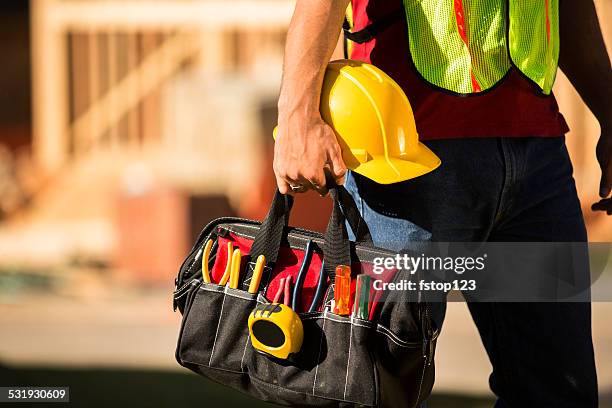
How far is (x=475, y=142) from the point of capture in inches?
91.5

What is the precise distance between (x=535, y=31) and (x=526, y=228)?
44 cm

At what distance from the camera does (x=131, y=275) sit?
9875 millimetres

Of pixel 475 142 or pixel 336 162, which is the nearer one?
pixel 336 162

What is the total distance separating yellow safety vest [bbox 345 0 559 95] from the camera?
2.30 meters

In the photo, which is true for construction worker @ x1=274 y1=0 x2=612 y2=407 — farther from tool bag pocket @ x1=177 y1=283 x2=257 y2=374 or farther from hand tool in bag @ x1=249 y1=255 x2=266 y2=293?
tool bag pocket @ x1=177 y1=283 x2=257 y2=374

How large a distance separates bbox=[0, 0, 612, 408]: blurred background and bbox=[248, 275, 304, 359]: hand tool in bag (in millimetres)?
3738

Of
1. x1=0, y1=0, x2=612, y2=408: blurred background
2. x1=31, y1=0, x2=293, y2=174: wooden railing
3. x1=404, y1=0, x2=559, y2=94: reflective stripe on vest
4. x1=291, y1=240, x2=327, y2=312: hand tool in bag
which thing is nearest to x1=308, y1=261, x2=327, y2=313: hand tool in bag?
x1=291, y1=240, x2=327, y2=312: hand tool in bag

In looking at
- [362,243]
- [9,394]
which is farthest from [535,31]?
[9,394]

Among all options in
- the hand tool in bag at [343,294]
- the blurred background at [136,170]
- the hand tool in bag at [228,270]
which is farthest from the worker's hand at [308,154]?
the blurred background at [136,170]

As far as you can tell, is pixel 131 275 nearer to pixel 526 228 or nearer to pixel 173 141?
pixel 173 141

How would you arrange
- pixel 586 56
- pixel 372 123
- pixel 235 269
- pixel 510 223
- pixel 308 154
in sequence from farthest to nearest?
pixel 586 56, pixel 510 223, pixel 235 269, pixel 372 123, pixel 308 154

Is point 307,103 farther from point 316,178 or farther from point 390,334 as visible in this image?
point 390,334

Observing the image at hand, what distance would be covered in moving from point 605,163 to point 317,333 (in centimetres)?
99

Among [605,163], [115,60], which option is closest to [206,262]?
[605,163]
